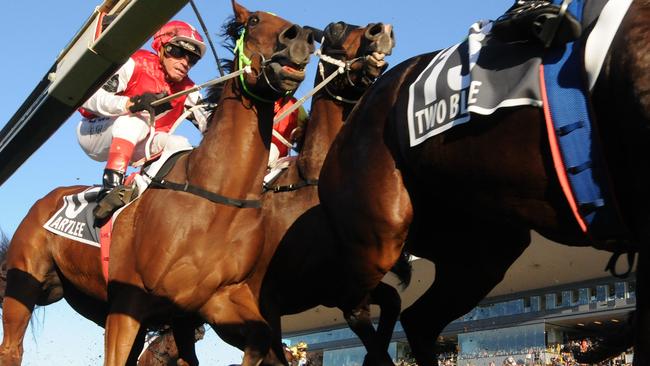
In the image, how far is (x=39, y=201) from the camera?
24.4 ft

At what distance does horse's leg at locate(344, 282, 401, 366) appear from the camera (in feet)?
18.4

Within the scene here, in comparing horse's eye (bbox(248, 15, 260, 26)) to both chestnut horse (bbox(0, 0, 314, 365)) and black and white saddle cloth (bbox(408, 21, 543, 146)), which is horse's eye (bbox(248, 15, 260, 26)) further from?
black and white saddle cloth (bbox(408, 21, 543, 146))

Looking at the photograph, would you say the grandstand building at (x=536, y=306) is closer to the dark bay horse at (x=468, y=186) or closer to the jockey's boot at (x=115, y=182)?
the jockey's boot at (x=115, y=182)

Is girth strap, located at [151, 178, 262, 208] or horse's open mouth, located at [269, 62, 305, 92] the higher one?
horse's open mouth, located at [269, 62, 305, 92]

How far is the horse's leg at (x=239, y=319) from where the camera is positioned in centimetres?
568

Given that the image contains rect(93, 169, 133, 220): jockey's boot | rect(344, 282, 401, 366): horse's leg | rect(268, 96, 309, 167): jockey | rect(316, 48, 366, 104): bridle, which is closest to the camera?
rect(344, 282, 401, 366): horse's leg

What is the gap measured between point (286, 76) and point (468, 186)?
82.9 inches

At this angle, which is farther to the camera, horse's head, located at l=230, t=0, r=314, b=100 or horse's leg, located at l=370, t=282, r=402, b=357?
horse's leg, located at l=370, t=282, r=402, b=357

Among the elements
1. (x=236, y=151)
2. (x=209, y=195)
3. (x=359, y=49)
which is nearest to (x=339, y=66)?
(x=359, y=49)

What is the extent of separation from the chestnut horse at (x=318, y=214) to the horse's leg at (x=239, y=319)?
15.5 inches

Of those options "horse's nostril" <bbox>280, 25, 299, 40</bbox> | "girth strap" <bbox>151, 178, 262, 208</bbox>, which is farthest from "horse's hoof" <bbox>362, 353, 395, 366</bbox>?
"horse's nostril" <bbox>280, 25, 299, 40</bbox>

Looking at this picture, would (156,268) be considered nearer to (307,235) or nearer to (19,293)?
(307,235)

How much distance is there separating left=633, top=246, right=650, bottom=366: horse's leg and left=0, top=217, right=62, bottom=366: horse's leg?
4927mm

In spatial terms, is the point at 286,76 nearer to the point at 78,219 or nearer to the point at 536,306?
the point at 78,219
